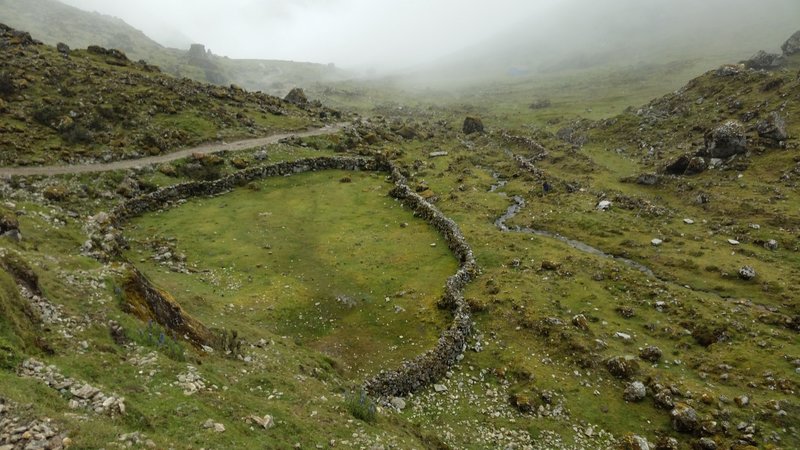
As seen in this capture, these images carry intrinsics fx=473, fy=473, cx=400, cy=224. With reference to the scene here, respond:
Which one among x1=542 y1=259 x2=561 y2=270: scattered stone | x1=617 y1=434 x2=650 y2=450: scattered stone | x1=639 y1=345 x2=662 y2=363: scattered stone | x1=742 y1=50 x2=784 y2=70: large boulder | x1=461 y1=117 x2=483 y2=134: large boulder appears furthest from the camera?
x1=461 y1=117 x2=483 y2=134: large boulder

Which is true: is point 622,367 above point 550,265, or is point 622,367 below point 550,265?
below

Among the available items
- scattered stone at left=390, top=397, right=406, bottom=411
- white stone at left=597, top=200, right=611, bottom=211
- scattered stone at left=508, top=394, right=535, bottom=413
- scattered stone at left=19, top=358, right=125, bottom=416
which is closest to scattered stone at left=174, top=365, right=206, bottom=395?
scattered stone at left=19, top=358, right=125, bottom=416

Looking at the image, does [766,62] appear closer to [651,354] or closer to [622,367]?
[651,354]

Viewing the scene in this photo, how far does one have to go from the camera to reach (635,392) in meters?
26.6

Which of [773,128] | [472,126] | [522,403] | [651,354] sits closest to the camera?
[522,403]

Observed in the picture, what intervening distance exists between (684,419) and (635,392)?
2654mm

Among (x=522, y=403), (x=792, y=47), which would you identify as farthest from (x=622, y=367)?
(x=792, y=47)

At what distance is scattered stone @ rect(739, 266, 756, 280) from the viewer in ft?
125

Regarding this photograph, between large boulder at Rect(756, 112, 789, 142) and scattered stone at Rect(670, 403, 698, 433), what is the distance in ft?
176

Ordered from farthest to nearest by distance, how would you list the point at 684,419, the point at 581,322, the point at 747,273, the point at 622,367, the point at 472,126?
the point at 472,126 → the point at 747,273 → the point at 581,322 → the point at 622,367 → the point at 684,419

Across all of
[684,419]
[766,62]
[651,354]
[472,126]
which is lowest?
[684,419]

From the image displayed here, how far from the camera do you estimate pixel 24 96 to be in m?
57.2

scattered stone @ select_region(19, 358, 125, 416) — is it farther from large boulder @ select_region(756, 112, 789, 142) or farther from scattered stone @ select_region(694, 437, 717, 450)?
large boulder @ select_region(756, 112, 789, 142)

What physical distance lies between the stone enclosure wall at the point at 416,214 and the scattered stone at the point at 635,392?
981cm
